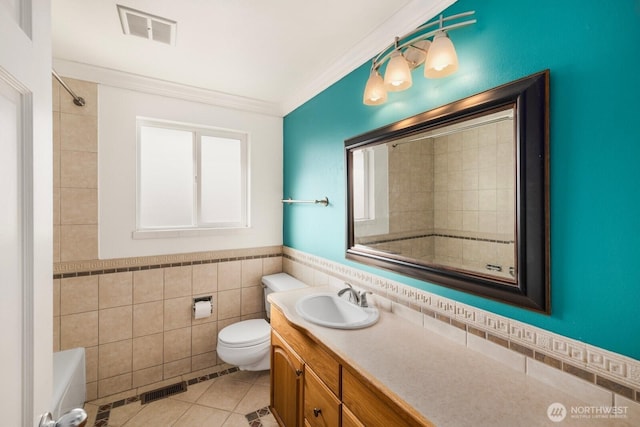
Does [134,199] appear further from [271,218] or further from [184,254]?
[271,218]

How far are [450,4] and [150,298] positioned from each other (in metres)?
2.67

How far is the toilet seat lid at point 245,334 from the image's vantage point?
7.01 ft

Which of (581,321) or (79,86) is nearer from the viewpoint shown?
(581,321)

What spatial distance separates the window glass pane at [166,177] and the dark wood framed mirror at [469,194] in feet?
5.08

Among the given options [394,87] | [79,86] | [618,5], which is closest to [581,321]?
[618,5]

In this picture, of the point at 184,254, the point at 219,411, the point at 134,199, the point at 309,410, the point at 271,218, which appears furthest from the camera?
the point at 271,218

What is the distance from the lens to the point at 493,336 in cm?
111

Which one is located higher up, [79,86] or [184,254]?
[79,86]

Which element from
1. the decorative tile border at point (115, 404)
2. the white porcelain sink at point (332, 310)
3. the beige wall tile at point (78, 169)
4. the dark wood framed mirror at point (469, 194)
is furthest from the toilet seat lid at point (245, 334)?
the beige wall tile at point (78, 169)

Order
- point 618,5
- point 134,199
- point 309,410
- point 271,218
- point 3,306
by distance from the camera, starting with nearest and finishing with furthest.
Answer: point 3,306 → point 618,5 → point 309,410 → point 134,199 → point 271,218

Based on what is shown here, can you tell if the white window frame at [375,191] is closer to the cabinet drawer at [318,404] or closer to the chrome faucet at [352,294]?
the chrome faucet at [352,294]

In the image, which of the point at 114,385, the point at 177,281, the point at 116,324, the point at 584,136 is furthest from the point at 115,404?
the point at 584,136

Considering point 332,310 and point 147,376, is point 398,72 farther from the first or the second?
point 147,376

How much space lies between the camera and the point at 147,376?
229cm
